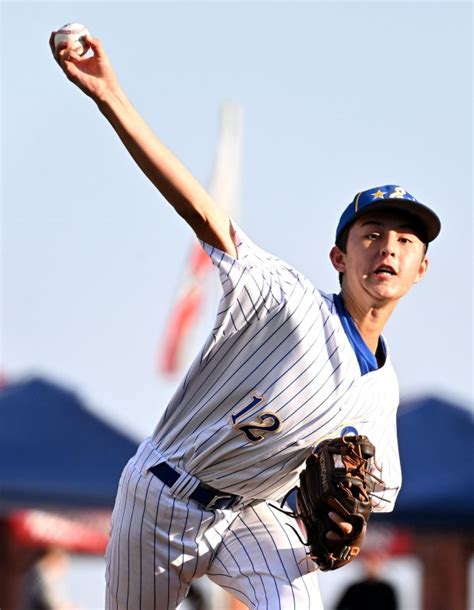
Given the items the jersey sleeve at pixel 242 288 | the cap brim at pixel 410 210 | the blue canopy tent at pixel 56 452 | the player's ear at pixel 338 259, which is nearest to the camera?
the jersey sleeve at pixel 242 288

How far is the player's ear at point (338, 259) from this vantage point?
5586mm

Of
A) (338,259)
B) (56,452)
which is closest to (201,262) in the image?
(56,452)

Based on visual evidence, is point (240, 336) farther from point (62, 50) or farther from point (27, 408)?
point (27, 408)

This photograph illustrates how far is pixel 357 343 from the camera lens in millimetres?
5402

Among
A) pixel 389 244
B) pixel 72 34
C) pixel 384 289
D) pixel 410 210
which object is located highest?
pixel 72 34

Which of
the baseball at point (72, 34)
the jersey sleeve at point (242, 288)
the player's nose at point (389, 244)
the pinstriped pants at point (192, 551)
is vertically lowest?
the pinstriped pants at point (192, 551)

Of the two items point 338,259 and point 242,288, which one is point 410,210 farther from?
point 242,288

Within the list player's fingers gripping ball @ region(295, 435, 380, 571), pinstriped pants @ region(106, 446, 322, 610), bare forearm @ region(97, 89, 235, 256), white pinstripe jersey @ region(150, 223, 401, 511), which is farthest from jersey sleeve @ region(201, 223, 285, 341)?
pinstriped pants @ region(106, 446, 322, 610)

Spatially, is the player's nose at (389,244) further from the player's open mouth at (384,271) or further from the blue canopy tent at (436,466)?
the blue canopy tent at (436,466)

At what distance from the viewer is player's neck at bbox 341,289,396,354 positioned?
17.9ft

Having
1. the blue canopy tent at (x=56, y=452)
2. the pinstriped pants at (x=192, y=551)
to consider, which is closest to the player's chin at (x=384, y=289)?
the pinstriped pants at (x=192, y=551)

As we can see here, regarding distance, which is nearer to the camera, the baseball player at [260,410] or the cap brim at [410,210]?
the baseball player at [260,410]

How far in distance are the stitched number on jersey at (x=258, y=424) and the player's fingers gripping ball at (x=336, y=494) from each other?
204mm

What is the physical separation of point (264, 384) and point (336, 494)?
0.48 m
